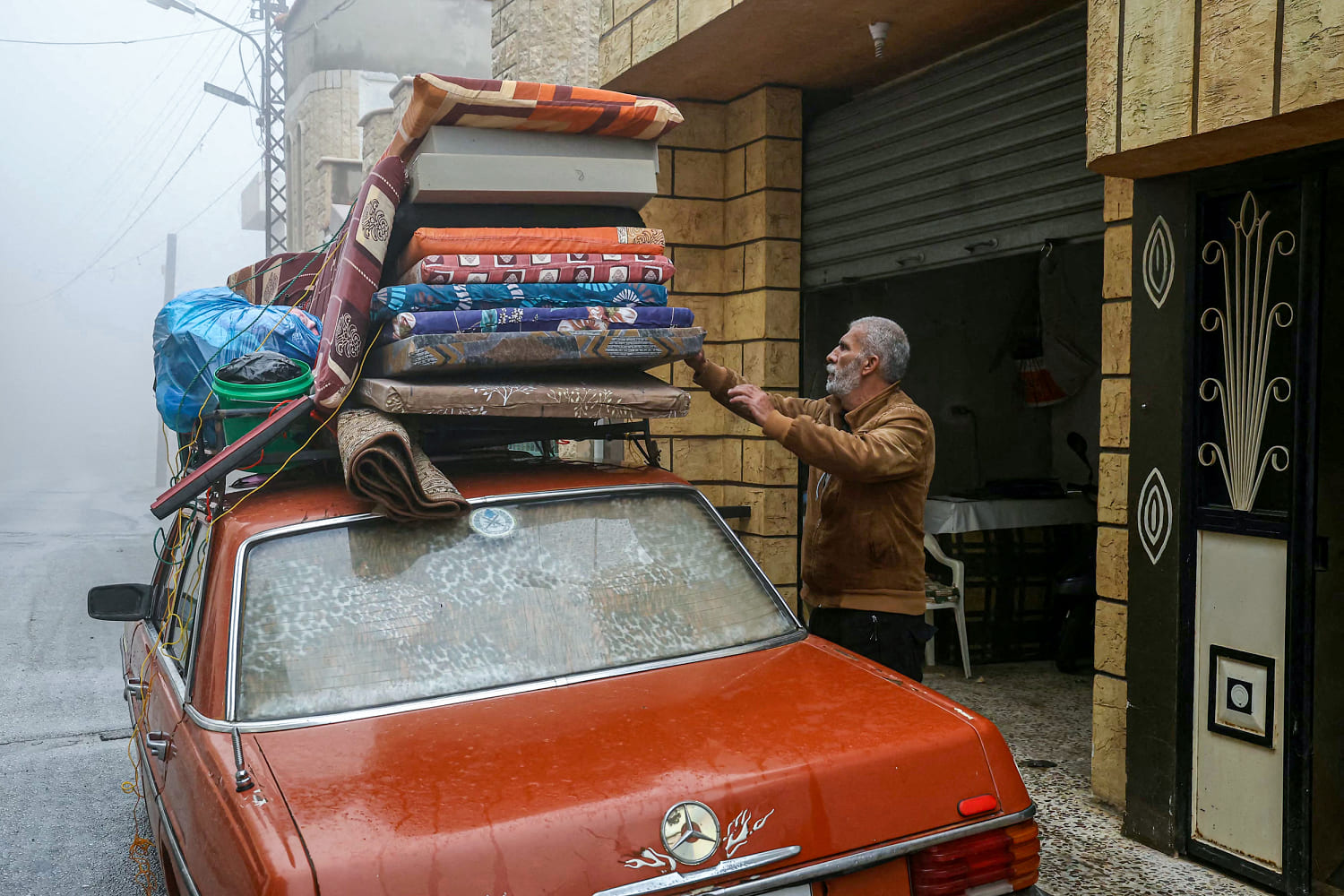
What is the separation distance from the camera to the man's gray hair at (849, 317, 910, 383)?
148 inches

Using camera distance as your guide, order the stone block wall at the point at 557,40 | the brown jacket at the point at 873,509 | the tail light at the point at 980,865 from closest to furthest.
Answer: the tail light at the point at 980,865 → the brown jacket at the point at 873,509 → the stone block wall at the point at 557,40

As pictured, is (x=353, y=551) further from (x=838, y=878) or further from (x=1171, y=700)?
(x=1171, y=700)

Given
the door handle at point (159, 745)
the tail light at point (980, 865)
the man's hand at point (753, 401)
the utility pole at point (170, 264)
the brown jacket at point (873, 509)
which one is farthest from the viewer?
the utility pole at point (170, 264)

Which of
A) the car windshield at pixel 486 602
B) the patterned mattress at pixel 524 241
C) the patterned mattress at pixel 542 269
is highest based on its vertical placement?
the patterned mattress at pixel 524 241

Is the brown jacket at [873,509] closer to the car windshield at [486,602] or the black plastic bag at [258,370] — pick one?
the car windshield at [486,602]

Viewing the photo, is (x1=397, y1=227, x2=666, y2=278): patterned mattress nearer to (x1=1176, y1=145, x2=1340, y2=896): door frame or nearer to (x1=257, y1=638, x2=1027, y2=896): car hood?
(x1=257, y1=638, x2=1027, y2=896): car hood

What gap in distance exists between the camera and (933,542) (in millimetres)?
6699

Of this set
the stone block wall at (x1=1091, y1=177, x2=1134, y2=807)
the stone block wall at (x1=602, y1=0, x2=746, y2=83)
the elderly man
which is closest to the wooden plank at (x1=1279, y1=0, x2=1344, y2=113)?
the stone block wall at (x1=1091, y1=177, x2=1134, y2=807)

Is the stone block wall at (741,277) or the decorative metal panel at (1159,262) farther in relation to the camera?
the stone block wall at (741,277)

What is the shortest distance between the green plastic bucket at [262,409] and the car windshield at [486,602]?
610 millimetres

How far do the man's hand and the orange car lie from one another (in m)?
0.54

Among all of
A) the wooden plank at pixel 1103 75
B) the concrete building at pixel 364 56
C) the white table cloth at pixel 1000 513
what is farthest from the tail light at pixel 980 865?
the concrete building at pixel 364 56

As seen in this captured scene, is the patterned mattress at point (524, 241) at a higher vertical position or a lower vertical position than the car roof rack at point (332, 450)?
higher

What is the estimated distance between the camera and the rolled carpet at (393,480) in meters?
2.57
